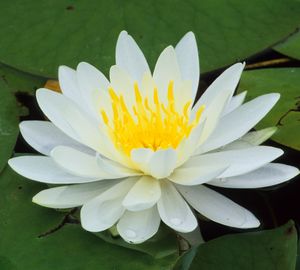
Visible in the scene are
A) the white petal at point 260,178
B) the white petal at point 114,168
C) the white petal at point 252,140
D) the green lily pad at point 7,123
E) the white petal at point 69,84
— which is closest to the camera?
the white petal at point 114,168

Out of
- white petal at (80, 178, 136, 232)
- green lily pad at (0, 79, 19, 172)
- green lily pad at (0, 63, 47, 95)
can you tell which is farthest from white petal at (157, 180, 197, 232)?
green lily pad at (0, 63, 47, 95)

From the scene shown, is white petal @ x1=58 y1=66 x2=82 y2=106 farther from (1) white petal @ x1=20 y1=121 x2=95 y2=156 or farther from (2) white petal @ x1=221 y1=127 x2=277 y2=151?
(2) white petal @ x1=221 y1=127 x2=277 y2=151

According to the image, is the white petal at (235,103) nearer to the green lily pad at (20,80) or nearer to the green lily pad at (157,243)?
the green lily pad at (157,243)

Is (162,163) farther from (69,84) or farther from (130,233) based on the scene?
(69,84)

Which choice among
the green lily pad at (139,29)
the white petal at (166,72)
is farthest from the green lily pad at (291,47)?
the white petal at (166,72)

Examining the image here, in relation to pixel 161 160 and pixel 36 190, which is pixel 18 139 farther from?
pixel 161 160
